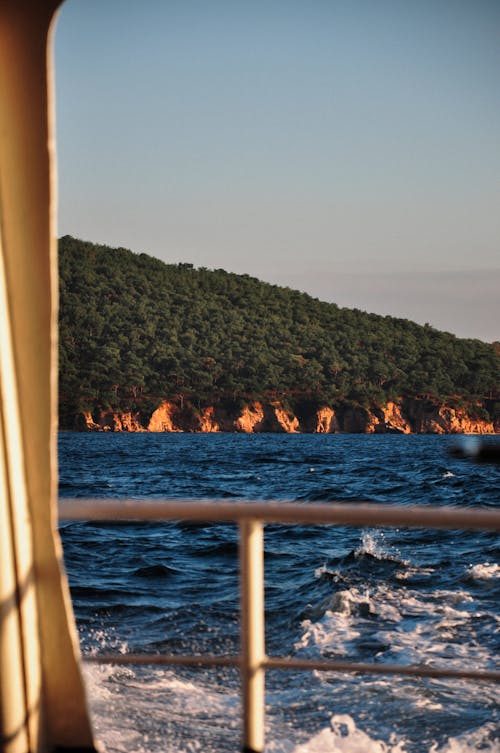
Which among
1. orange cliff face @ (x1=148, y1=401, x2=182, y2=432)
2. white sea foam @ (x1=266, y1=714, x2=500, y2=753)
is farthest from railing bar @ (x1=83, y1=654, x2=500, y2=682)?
orange cliff face @ (x1=148, y1=401, x2=182, y2=432)

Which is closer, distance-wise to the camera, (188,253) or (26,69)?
(26,69)

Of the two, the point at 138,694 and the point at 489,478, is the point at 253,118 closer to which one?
the point at 489,478

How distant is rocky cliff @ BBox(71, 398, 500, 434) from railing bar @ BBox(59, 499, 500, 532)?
46.9 meters

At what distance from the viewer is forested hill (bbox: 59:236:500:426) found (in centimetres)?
4316

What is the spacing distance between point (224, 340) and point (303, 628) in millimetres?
37727

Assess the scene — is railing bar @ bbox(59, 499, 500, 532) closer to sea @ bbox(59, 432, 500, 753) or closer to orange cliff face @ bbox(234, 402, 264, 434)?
sea @ bbox(59, 432, 500, 753)

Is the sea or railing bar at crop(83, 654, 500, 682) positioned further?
the sea

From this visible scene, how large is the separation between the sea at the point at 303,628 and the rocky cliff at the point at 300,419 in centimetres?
3127

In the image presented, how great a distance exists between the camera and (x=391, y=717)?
458 cm

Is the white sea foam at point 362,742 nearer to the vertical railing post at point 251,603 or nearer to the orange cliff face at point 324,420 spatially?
the vertical railing post at point 251,603

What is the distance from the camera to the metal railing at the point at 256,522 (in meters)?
1.54

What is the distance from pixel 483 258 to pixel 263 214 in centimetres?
1069

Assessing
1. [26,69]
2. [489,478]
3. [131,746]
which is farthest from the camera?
[489,478]

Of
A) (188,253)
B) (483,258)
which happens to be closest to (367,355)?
(483,258)
